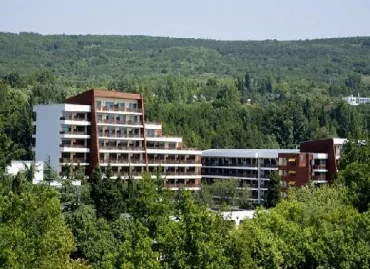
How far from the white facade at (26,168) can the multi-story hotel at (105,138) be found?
496cm

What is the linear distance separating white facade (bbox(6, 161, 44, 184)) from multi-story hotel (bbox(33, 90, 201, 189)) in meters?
4.96

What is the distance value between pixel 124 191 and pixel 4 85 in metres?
43.3

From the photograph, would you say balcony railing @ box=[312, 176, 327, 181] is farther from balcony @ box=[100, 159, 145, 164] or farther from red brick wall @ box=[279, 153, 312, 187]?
balcony @ box=[100, 159, 145, 164]

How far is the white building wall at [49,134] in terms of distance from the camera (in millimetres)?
74000

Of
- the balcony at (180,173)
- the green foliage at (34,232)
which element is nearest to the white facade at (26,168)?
the balcony at (180,173)

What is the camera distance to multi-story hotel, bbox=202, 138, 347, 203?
8062 cm

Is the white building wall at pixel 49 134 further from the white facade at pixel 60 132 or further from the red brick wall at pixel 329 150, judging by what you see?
the red brick wall at pixel 329 150

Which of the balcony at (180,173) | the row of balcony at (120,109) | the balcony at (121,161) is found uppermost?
the row of balcony at (120,109)

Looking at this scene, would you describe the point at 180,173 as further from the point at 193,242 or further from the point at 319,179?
the point at 193,242

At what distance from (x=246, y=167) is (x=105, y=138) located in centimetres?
1774

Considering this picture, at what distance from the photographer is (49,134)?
74.8 metres

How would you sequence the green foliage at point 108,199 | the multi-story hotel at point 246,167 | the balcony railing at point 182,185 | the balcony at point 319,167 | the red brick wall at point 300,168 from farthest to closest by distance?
the multi-story hotel at point 246,167, the balcony at point 319,167, the red brick wall at point 300,168, the balcony railing at point 182,185, the green foliage at point 108,199

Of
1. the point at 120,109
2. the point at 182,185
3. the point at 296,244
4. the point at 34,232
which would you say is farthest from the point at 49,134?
the point at 34,232

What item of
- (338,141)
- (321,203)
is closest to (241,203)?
(338,141)
